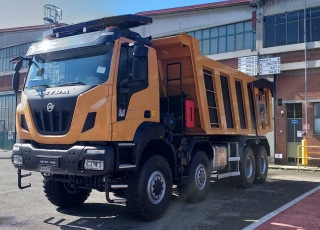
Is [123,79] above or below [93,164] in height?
above

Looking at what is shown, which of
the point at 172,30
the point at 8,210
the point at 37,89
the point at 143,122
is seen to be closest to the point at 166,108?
the point at 143,122

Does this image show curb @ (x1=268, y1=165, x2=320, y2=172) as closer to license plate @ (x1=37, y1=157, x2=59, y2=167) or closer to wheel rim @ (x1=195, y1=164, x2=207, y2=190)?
wheel rim @ (x1=195, y1=164, x2=207, y2=190)

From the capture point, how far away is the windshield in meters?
6.45

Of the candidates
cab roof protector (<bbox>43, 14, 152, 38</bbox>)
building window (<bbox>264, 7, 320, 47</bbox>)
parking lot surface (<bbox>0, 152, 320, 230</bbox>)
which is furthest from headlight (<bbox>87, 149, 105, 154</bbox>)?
building window (<bbox>264, 7, 320, 47</bbox>)

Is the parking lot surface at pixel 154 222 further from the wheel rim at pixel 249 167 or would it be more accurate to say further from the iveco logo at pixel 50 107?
the iveco logo at pixel 50 107

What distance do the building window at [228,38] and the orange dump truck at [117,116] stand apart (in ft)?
37.2

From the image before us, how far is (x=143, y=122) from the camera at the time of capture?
6883mm

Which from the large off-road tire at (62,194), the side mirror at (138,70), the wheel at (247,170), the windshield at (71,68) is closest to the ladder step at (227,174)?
the wheel at (247,170)

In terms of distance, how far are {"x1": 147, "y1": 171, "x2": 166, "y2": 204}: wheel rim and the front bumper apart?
3.44 ft

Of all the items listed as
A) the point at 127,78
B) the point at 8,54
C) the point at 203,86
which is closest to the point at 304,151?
the point at 203,86

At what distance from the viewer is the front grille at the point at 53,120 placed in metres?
6.37

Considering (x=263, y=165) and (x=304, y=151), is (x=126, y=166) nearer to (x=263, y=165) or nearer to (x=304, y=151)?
(x=263, y=165)

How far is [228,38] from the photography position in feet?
65.9

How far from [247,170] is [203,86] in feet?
12.8
